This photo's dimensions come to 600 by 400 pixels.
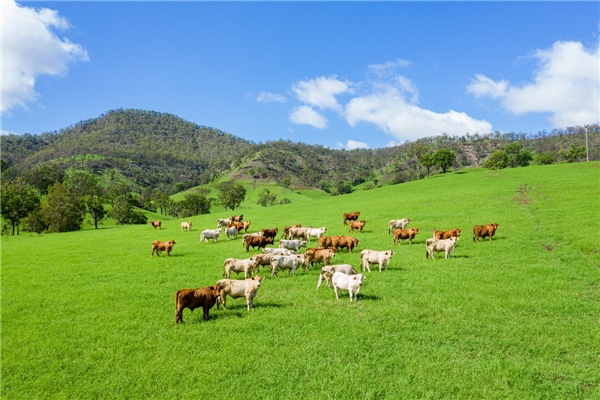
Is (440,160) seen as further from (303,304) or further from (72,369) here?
(72,369)

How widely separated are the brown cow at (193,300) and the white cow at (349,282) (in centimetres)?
477

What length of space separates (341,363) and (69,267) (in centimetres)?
1944

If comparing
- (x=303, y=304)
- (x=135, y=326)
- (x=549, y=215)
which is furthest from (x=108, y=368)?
(x=549, y=215)

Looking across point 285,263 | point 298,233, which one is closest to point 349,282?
point 285,263

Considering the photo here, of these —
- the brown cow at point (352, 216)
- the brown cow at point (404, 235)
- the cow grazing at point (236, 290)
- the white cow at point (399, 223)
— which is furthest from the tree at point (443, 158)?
the cow grazing at point (236, 290)

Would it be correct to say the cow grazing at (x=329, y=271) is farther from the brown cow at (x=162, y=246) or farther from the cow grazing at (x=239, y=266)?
the brown cow at (x=162, y=246)

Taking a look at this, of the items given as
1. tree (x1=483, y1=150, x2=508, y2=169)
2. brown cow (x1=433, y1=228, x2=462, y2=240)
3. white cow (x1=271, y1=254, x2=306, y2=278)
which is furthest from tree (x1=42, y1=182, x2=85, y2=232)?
tree (x1=483, y1=150, x2=508, y2=169)

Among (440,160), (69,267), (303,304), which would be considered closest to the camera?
(303,304)

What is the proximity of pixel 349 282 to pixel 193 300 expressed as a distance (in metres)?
5.88

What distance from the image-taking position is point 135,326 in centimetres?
1163

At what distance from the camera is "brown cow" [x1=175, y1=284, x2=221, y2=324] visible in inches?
461

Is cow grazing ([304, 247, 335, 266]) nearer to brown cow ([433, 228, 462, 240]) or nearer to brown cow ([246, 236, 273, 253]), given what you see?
brown cow ([246, 236, 273, 253])

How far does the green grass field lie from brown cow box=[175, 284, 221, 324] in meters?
0.48

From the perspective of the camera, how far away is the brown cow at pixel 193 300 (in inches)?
461
